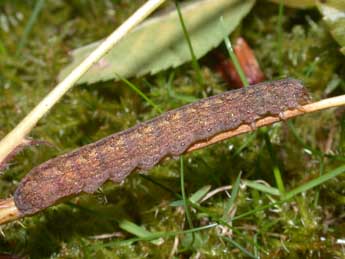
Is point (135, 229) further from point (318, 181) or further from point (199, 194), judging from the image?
point (318, 181)

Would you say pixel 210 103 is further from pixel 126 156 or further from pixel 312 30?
pixel 312 30

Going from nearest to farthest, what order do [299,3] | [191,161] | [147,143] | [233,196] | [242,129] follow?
[147,143] → [242,129] → [233,196] → [191,161] → [299,3]

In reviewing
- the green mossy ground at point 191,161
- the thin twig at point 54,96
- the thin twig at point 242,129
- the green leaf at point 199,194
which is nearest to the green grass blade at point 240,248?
the green mossy ground at point 191,161

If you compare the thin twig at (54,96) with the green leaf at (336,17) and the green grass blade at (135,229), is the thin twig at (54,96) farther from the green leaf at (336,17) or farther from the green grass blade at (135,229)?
the green leaf at (336,17)

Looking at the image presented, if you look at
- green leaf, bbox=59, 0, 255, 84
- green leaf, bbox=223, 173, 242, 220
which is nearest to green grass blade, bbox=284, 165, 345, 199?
green leaf, bbox=223, 173, 242, 220

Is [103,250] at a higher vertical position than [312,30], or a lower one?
lower

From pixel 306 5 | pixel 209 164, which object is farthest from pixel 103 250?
pixel 306 5

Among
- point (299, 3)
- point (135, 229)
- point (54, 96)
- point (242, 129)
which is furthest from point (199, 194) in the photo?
point (299, 3)
